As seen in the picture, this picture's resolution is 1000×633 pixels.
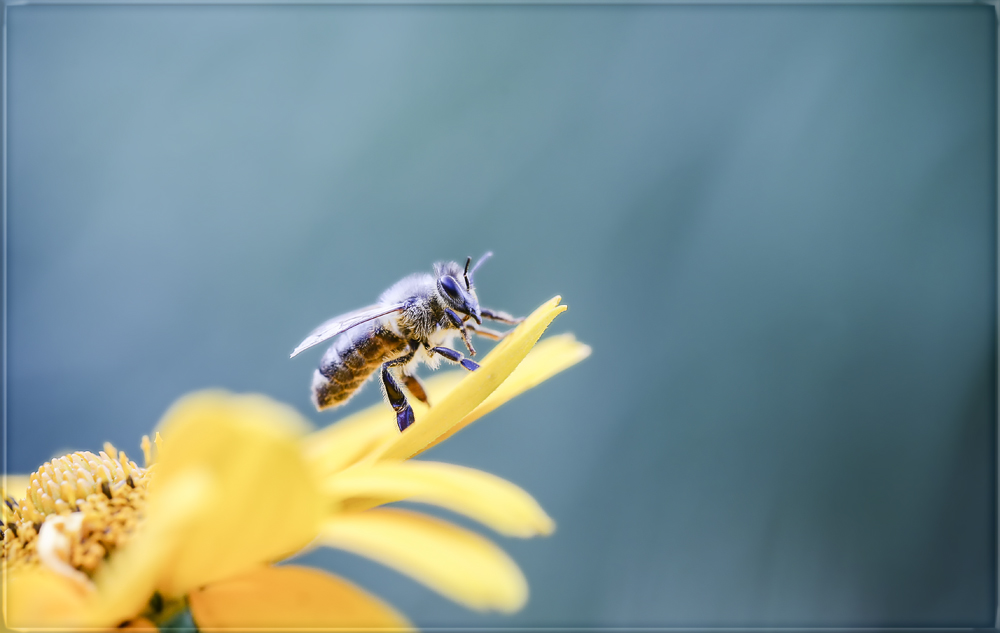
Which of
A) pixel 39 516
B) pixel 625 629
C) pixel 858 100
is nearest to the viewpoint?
pixel 39 516

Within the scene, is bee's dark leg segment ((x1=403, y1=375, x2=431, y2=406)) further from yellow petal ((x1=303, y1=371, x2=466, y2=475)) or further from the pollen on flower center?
the pollen on flower center

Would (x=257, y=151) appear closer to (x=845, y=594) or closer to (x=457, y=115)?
(x=457, y=115)

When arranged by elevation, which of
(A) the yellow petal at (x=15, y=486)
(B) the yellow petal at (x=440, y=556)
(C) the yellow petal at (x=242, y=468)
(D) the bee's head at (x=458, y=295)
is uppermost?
(D) the bee's head at (x=458, y=295)

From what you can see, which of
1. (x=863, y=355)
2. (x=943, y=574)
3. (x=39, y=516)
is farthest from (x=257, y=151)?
(x=943, y=574)

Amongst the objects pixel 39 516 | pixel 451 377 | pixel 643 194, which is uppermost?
pixel 643 194

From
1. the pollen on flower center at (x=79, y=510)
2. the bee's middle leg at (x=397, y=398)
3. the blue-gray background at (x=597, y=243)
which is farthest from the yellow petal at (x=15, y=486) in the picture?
the blue-gray background at (x=597, y=243)

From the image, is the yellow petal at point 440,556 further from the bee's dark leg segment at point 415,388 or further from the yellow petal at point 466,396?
the bee's dark leg segment at point 415,388

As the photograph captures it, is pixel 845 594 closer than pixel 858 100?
Yes
